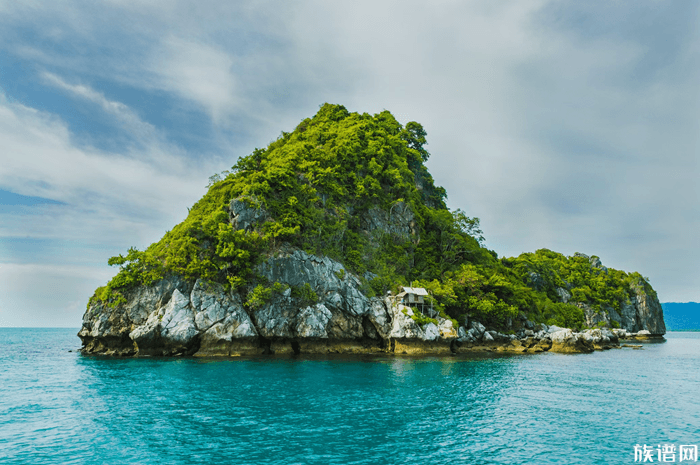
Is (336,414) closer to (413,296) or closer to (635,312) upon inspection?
(413,296)

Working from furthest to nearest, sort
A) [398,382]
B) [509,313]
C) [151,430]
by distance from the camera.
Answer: [509,313]
[398,382]
[151,430]

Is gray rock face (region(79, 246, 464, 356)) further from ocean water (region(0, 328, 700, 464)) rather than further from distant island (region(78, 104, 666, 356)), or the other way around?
ocean water (region(0, 328, 700, 464))

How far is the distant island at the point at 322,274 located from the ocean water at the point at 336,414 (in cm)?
807

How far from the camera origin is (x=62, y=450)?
14.2m

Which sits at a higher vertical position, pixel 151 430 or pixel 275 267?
pixel 275 267

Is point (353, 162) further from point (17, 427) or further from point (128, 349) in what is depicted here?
point (17, 427)

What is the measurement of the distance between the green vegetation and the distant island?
18 centimetres

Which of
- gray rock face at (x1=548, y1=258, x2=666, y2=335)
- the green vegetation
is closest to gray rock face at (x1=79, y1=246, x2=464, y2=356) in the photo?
the green vegetation

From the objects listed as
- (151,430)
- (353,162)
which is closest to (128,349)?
(151,430)

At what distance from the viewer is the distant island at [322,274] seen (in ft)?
136

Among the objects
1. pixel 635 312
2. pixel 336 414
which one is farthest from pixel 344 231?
pixel 635 312

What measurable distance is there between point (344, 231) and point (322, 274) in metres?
9.02

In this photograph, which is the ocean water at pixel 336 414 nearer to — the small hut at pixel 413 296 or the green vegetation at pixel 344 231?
the green vegetation at pixel 344 231

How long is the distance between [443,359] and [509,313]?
1837 cm
